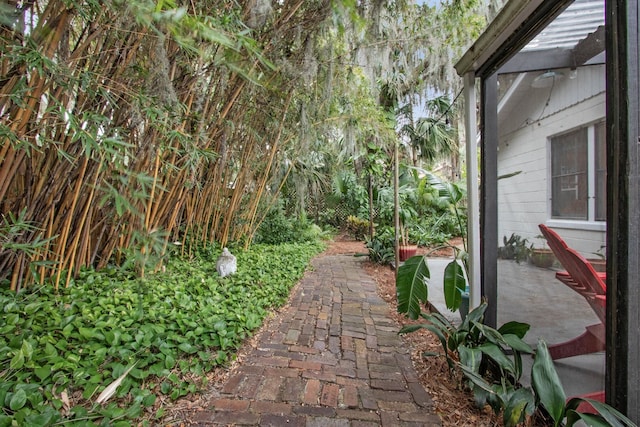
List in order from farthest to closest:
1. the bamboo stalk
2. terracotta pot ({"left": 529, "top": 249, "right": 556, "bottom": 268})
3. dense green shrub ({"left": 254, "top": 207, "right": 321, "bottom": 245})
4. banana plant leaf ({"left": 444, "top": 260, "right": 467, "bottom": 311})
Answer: dense green shrub ({"left": 254, "top": 207, "right": 321, "bottom": 245}) → banana plant leaf ({"left": 444, "top": 260, "right": 467, "bottom": 311}) → the bamboo stalk → terracotta pot ({"left": 529, "top": 249, "right": 556, "bottom": 268})

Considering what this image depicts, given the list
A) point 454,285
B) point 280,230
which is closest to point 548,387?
point 454,285

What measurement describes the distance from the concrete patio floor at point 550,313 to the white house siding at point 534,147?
0.71 feet


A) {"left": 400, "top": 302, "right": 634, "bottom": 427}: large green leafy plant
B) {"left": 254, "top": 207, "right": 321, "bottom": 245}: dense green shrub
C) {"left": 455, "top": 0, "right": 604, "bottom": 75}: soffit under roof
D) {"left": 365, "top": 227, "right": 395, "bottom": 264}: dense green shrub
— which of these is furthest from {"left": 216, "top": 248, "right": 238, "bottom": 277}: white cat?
{"left": 455, "top": 0, "right": 604, "bottom": 75}: soffit under roof

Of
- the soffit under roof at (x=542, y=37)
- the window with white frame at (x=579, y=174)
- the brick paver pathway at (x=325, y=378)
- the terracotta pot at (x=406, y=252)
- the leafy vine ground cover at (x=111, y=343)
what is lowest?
the brick paver pathway at (x=325, y=378)

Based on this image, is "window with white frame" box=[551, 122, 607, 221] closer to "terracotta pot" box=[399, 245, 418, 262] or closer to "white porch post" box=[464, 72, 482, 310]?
"white porch post" box=[464, 72, 482, 310]

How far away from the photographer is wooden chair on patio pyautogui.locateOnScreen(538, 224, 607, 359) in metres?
1.16

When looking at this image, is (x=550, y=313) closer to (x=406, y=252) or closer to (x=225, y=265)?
(x=225, y=265)

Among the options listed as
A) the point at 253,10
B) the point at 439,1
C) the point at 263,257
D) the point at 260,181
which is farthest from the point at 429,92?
the point at 253,10

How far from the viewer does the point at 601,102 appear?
1093 mm

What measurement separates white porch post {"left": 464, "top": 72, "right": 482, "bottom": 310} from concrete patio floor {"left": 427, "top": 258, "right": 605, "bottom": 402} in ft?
0.51

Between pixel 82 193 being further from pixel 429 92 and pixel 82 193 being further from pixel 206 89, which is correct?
pixel 429 92

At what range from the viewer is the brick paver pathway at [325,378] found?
1325 millimetres

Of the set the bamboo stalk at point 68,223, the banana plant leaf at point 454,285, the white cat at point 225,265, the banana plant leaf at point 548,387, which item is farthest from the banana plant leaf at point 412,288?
the bamboo stalk at point 68,223

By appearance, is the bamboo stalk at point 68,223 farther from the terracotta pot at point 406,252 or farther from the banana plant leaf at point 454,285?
the terracotta pot at point 406,252
